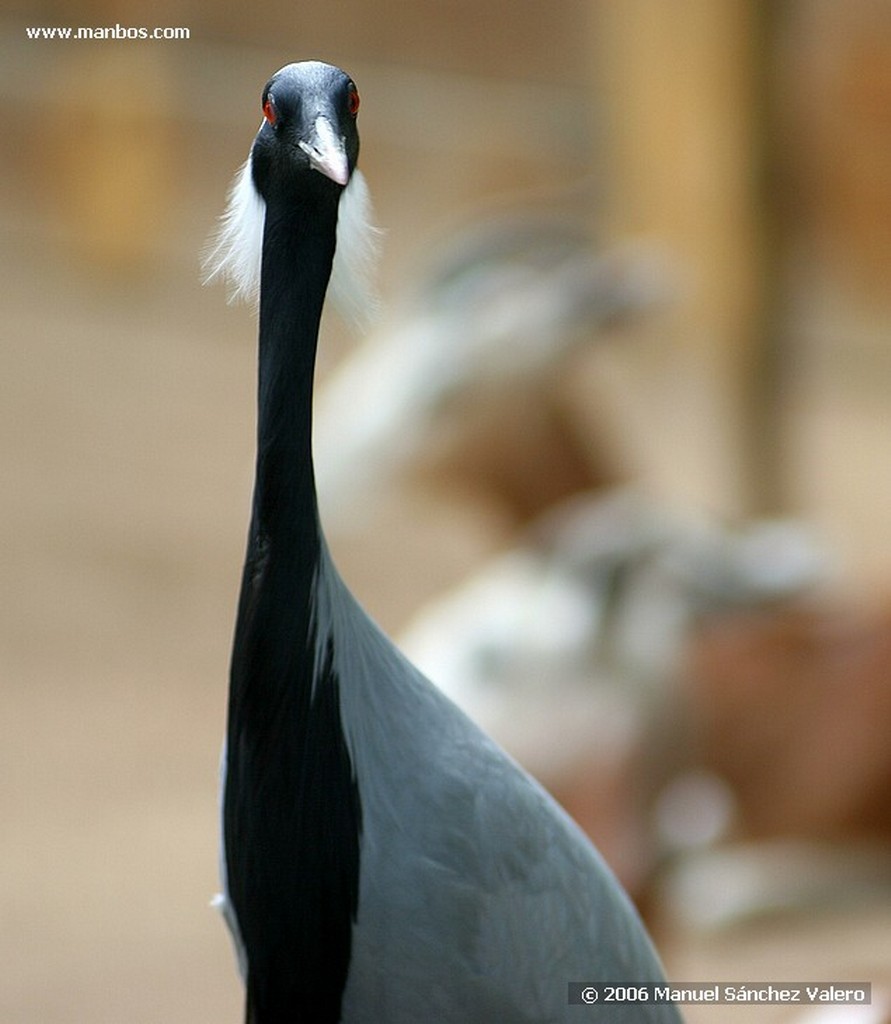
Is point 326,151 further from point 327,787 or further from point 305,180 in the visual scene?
point 327,787

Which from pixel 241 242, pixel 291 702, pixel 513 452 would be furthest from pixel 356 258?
pixel 513 452

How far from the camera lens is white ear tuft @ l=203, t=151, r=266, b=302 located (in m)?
0.86

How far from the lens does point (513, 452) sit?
2814 millimetres

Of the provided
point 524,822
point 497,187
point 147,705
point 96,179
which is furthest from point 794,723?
point 96,179

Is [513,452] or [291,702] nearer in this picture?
[291,702]

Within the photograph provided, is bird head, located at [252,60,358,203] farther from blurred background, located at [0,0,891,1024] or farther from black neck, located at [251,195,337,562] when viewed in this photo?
blurred background, located at [0,0,891,1024]

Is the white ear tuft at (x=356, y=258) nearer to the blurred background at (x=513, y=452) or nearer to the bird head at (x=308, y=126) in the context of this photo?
the bird head at (x=308, y=126)

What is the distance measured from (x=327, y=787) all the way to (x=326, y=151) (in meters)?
0.29

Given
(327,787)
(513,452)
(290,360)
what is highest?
(513,452)

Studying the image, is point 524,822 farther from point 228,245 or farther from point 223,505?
point 223,505

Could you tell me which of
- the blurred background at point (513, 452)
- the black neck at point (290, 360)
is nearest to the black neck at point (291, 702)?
the black neck at point (290, 360)

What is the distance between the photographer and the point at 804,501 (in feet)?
12.6

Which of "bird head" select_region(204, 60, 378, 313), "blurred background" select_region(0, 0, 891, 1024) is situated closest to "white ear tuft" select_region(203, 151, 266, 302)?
"bird head" select_region(204, 60, 378, 313)

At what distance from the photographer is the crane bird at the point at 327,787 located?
0.83 m
